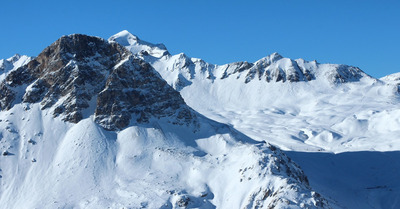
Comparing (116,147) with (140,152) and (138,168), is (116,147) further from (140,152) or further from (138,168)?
(138,168)

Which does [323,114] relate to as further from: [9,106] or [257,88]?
[9,106]

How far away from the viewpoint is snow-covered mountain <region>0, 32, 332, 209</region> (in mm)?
75000

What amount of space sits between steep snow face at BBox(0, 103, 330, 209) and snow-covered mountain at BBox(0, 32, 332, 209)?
18 centimetres

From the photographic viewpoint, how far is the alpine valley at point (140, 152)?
7581 cm

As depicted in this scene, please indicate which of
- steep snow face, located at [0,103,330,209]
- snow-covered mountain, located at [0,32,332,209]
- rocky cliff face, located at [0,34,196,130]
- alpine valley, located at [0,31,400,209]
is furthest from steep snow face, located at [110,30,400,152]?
rocky cliff face, located at [0,34,196,130]

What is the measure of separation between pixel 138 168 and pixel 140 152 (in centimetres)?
474

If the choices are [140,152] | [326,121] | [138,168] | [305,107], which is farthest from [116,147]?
[305,107]

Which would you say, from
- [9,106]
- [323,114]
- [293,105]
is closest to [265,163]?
[9,106]

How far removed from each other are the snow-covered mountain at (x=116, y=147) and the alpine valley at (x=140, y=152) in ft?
0.66

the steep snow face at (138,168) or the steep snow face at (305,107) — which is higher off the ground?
the steep snow face at (305,107)

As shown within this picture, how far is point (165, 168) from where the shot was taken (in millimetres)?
83625

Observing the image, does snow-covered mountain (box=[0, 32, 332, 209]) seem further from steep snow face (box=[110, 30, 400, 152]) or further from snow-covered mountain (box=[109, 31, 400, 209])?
steep snow face (box=[110, 30, 400, 152])

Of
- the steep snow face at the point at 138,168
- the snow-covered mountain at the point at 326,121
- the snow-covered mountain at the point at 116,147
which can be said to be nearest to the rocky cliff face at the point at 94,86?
the snow-covered mountain at the point at 116,147

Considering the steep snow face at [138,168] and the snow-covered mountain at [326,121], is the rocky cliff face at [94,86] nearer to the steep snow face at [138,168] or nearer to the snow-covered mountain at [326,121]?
the steep snow face at [138,168]
